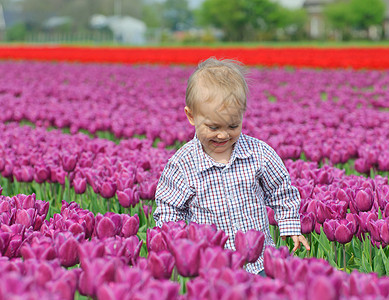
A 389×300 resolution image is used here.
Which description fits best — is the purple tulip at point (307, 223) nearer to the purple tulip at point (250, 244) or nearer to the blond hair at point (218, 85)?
the blond hair at point (218, 85)

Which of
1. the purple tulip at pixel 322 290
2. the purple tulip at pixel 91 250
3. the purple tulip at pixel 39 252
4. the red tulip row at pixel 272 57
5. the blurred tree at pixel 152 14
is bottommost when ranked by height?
the purple tulip at pixel 39 252

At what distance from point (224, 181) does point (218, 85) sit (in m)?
0.53

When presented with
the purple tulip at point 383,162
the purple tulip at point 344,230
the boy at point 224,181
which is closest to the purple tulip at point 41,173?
the boy at point 224,181

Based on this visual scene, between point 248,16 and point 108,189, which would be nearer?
point 108,189

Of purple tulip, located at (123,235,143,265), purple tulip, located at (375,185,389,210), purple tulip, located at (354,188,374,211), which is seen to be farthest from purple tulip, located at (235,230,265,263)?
purple tulip, located at (375,185,389,210)

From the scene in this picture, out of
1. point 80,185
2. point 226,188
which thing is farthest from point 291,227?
point 80,185

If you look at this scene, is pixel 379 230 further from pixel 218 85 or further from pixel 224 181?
pixel 218 85

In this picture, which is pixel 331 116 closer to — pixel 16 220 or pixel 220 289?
pixel 16 220

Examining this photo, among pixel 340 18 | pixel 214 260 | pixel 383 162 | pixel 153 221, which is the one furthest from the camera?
pixel 340 18

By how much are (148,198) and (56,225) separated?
3.53 ft

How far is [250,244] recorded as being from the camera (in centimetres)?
221

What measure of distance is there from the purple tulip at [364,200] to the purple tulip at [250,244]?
123 cm

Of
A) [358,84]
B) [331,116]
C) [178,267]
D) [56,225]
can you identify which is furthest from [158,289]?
[358,84]

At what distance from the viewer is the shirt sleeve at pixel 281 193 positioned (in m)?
2.98
